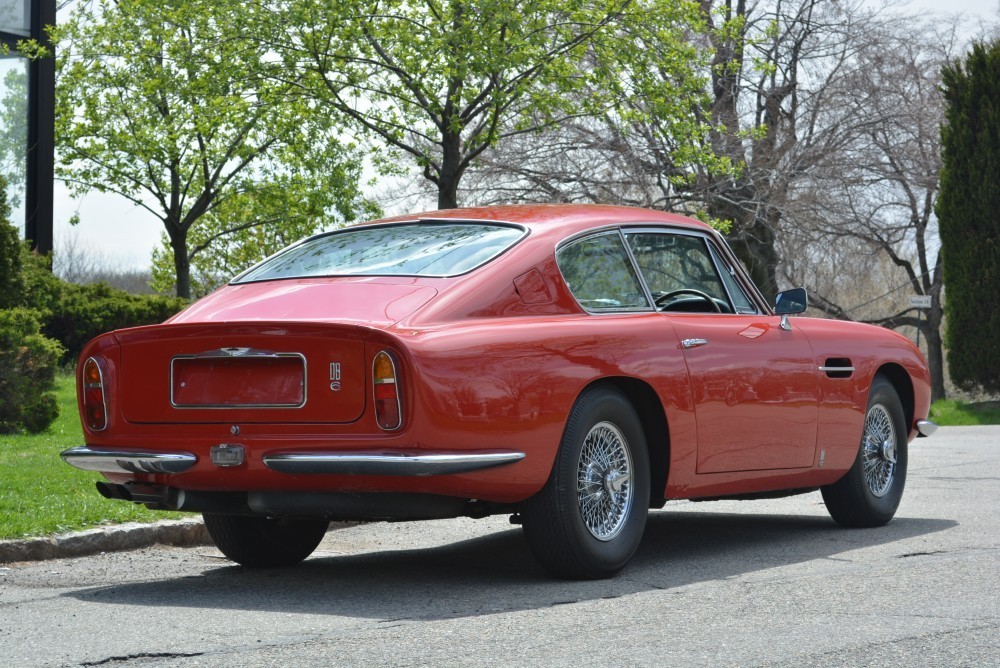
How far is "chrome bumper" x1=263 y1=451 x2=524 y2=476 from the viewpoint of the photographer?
4812 mm

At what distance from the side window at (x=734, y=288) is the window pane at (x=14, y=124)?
1430 cm

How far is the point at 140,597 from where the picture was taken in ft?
17.3

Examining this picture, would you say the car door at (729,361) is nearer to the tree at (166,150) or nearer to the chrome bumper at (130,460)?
the chrome bumper at (130,460)

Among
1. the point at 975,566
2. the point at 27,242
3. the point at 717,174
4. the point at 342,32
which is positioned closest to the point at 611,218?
the point at 975,566

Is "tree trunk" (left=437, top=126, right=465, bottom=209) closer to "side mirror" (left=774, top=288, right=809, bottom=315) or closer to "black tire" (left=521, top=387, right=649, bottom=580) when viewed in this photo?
"side mirror" (left=774, top=288, right=809, bottom=315)

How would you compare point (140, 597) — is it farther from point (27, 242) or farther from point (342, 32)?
point (342, 32)

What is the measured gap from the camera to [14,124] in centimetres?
1912

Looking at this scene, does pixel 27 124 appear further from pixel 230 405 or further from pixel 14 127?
pixel 230 405

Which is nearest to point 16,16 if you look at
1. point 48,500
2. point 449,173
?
point 449,173

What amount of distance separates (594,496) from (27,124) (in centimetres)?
1584

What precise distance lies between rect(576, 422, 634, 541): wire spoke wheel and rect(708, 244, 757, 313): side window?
1.56 metres

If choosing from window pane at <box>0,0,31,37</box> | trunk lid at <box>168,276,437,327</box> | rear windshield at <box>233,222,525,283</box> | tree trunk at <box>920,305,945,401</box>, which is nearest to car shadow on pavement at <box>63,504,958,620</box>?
trunk lid at <box>168,276,437,327</box>

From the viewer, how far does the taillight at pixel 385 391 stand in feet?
16.1

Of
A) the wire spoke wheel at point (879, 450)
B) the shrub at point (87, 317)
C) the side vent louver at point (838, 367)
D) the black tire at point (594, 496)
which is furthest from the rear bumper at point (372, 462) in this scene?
the shrub at point (87, 317)
